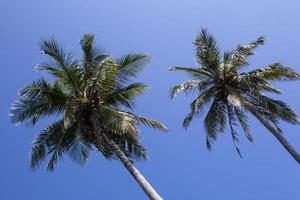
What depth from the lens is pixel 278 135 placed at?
930 inches

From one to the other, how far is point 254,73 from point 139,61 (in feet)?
19.7

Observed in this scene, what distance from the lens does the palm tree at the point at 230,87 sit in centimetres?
2493

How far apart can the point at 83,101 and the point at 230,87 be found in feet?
25.4

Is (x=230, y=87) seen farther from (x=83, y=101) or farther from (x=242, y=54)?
(x=83, y=101)

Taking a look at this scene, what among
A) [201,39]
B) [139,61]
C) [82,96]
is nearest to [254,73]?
[201,39]

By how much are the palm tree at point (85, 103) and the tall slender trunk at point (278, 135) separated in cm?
497

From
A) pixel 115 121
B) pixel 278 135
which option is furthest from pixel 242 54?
pixel 115 121

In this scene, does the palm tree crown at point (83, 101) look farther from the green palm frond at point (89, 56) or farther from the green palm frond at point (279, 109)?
the green palm frond at point (279, 109)

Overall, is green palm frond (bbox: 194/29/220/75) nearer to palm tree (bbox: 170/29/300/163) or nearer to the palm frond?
palm tree (bbox: 170/29/300/163)

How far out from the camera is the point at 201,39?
2703 cm

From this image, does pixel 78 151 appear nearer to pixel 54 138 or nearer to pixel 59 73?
pixel 54 138

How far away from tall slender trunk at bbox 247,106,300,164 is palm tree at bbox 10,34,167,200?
16.3 feet

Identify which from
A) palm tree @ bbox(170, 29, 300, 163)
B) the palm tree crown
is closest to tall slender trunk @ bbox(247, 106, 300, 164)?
palm tree @ bbox(170, 29, 300, 163)

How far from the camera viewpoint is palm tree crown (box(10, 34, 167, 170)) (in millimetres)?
21828
